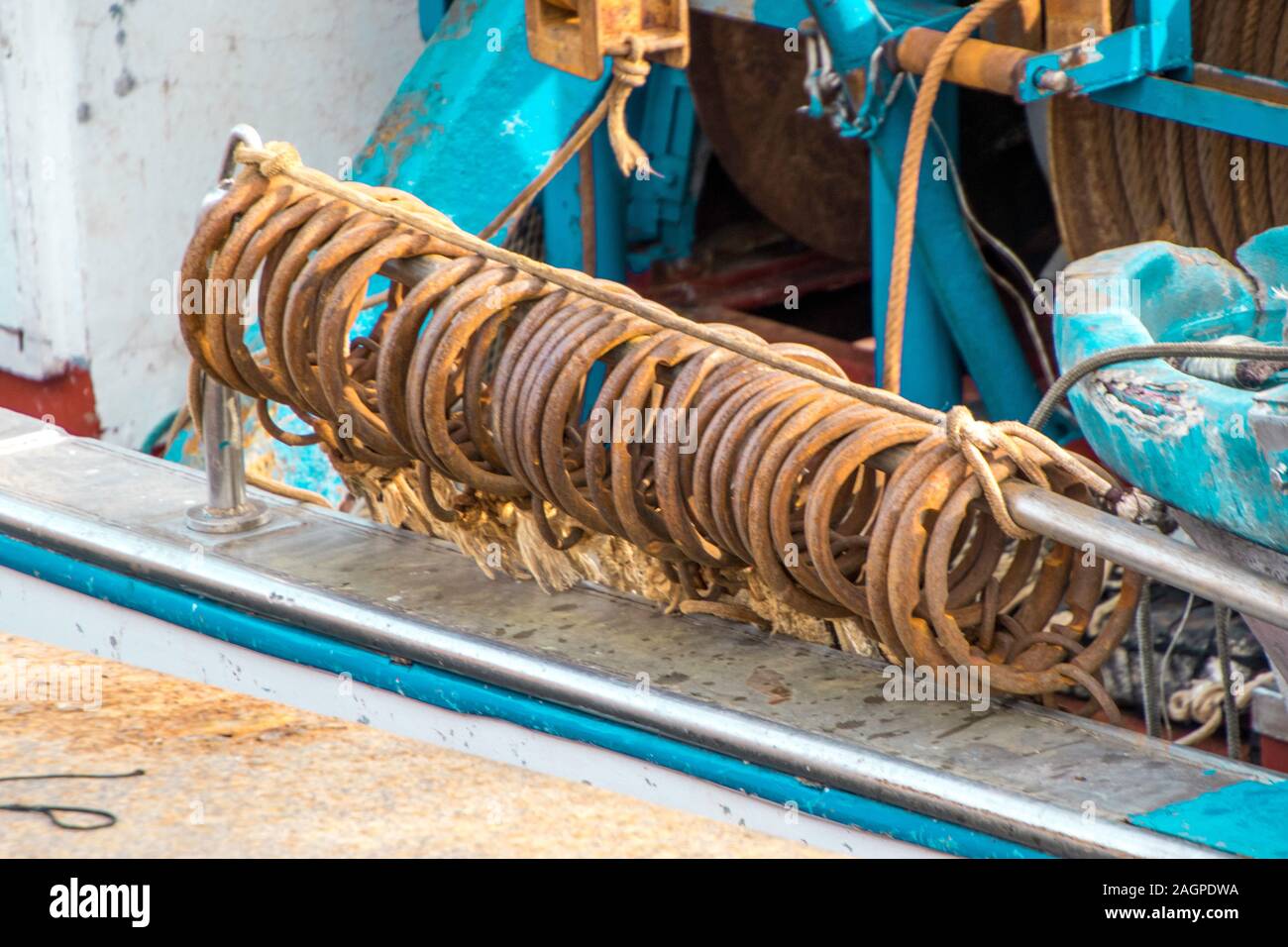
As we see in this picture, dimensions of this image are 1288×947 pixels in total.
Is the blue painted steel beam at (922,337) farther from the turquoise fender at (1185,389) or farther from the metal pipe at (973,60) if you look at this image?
the turquoise fender at (1185,389)

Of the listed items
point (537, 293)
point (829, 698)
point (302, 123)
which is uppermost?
point (302, 123)

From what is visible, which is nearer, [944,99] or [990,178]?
[944,99]

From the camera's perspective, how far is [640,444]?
7.14ft

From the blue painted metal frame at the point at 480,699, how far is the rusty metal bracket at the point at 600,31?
1115 millimetres

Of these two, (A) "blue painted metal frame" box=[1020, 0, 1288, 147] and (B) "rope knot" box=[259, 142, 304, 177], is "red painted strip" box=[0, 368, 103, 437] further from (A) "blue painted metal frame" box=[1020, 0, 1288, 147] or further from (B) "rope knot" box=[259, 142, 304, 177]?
(A) "blue painted metal frame" box=[1020, 0, 1288, 147]

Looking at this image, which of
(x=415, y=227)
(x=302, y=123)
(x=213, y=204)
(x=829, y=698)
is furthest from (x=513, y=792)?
(x=302, y=123)

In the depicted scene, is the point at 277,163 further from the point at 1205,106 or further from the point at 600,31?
the point at 1205,106

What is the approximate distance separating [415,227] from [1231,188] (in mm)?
1584

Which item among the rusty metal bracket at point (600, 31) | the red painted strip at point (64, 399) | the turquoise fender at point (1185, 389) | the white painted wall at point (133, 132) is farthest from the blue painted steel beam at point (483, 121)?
the turquoise fender at point (1185, 389)

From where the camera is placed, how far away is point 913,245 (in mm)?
3412

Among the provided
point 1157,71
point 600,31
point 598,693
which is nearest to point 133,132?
point 600,31

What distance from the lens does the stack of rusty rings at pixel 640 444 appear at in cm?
197

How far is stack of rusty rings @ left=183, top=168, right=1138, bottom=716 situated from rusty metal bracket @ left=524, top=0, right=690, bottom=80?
662mm
